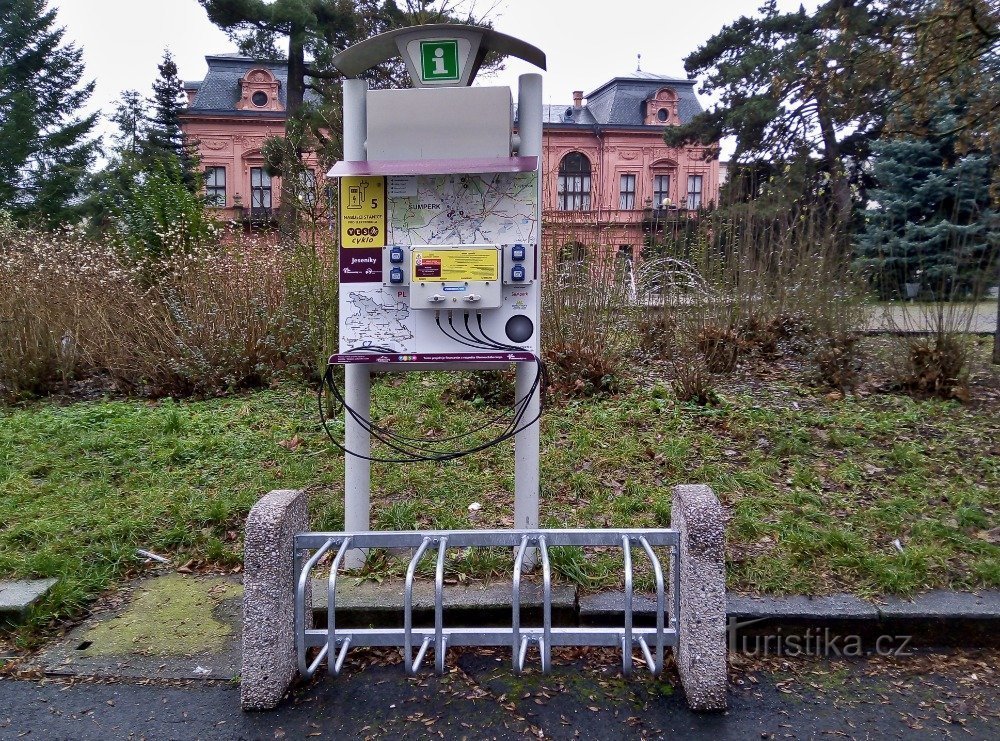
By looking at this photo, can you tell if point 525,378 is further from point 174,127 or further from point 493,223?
point 174,127

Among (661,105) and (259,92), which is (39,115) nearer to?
(259,92)

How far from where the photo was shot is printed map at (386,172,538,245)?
11.2ft

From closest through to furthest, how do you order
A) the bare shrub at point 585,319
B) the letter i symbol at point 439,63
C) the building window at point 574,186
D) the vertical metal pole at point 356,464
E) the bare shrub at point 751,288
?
the letter i symbol at point 439,63 < the vertical metal pole at point 356,464 < the bare shrub at point 585,319 < the bare shrub at point 751,288 < the building window at point 574,186

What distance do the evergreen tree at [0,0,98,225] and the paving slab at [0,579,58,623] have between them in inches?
1388

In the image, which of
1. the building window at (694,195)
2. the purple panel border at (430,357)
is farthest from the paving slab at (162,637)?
the building window at (694,195)

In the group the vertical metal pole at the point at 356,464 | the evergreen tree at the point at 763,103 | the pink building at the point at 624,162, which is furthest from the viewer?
the evergreen tree at the point at 763,103

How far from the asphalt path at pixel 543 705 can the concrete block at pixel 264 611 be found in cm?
10

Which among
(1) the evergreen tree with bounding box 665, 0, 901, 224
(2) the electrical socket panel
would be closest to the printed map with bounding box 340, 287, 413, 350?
(2) the electrical socket panel

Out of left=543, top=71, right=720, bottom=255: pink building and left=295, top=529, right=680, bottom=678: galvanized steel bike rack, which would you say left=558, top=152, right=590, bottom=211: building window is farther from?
left=295, top=529, right=680, bottom=678: galvanized steel bike rack

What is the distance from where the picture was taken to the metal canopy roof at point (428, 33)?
3.44 meters

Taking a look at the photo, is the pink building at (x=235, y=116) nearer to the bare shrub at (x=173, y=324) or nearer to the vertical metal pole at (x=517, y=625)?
the bare shrub at (x=173, y=324)

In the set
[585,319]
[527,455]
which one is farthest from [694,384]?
[527,455]

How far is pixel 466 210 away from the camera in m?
3.44

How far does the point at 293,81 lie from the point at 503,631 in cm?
2234
